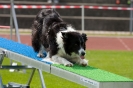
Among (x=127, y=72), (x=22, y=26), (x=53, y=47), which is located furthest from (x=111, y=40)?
(x=53, y=47)

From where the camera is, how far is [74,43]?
719 centimetres

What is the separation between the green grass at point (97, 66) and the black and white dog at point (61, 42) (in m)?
2.70

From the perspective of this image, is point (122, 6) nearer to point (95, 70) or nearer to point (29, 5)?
point (29, 5)

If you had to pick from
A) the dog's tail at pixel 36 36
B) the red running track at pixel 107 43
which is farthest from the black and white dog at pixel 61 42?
the red running track at pixel 107 43

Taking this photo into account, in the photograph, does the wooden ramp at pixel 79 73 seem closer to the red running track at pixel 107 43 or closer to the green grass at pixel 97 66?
the green grass at pixel 97 66

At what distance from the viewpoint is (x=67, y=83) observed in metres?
10.9

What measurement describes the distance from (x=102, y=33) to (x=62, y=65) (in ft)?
55.7

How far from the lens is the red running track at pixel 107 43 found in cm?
1844

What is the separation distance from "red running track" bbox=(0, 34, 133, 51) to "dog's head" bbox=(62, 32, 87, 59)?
10.7 meters

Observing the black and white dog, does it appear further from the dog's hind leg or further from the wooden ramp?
the wooden ramp

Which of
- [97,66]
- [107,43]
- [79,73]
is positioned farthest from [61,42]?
[107,43]

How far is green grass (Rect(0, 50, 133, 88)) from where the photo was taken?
10.8 m

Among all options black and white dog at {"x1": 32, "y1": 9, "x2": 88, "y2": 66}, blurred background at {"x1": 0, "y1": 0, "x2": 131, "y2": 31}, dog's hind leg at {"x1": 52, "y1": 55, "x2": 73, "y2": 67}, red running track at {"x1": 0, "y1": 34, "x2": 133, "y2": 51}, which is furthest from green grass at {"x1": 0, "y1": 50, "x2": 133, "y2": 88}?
blurred background at {"x1": 0, "y1": 0, "x2": 131, "y2": 31}

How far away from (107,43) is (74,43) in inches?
494
